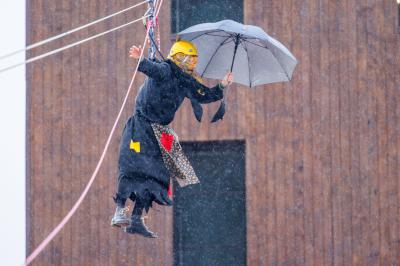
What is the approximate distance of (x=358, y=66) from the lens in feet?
37.7

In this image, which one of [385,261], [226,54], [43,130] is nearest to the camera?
[226,54]

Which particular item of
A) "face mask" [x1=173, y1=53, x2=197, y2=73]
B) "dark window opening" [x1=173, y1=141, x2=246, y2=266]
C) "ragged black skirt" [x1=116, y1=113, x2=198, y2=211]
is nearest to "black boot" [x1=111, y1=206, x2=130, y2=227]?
"ragged black skirt" [x1=116, y1=113, x2=198, y2=211]

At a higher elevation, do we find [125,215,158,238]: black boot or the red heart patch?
the red heart patch

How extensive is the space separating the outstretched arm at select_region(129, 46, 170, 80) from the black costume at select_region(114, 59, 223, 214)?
2 centimetres

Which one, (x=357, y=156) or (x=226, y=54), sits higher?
(x=226, y=54)

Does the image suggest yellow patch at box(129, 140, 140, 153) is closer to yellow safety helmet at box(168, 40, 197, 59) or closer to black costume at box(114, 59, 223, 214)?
black costume at box(114, 59, 223, 214)

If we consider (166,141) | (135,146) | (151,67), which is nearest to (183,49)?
(151,67)

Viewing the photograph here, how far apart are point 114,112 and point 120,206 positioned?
526 centimetres

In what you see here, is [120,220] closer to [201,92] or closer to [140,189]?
[140,189]

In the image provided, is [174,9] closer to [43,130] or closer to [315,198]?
[43,130]

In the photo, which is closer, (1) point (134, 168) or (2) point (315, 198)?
(1) point (134, 168)

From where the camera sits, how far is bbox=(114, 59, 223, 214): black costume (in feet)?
21.9

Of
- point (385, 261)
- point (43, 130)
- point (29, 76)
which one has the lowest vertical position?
point (385, 261)

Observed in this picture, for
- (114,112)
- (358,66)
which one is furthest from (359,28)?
(114,112)
